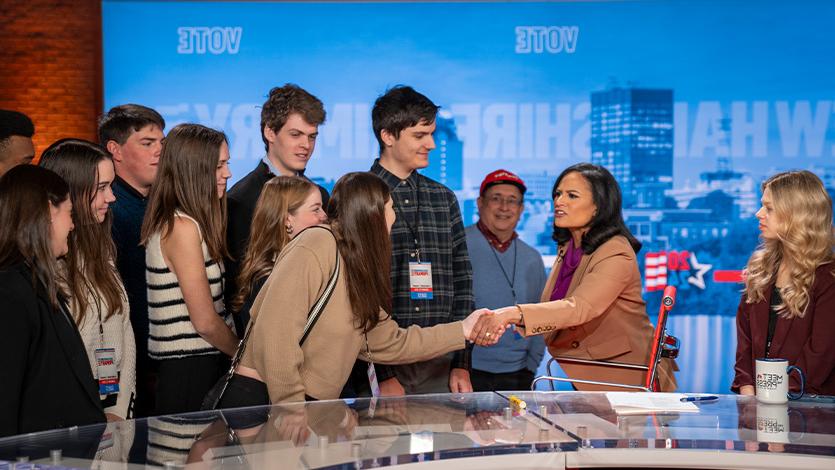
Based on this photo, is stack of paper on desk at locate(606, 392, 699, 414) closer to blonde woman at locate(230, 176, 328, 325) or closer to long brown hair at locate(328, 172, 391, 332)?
long brown hair at locate(328, 172, 391, 332)

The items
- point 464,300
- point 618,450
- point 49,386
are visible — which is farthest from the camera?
point 464,300

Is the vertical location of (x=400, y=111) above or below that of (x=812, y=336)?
above

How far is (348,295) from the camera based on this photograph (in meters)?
2.94

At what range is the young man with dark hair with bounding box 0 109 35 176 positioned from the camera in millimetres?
3951

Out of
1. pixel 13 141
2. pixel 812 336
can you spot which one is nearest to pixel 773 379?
pixel 812 336

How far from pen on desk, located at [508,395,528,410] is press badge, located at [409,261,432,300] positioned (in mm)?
1016

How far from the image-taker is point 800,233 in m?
3.27

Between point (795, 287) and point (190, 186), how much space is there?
2243mm

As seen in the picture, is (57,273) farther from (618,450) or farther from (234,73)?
(234,73)

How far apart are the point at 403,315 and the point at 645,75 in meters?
4.15

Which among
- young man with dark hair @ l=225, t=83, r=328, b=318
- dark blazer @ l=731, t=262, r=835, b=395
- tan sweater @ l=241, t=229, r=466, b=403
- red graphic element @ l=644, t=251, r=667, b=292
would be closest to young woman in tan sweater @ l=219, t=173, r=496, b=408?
tan sweater @ l=241, t=229, r=466, b=403

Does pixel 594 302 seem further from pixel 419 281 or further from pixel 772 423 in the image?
pixel 772 423

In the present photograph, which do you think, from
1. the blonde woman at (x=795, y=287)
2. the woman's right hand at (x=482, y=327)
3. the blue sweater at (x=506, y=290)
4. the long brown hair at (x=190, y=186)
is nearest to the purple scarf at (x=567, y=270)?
the woman's right hand at (x=482, y=327)

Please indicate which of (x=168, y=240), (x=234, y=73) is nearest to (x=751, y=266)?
(x=168, y=240)
